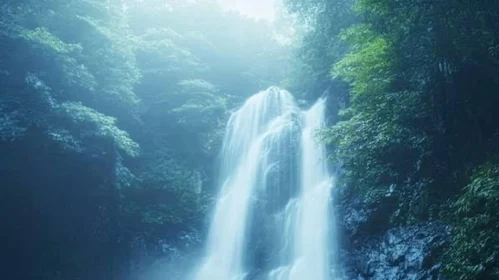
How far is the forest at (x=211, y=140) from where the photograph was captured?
343 inches

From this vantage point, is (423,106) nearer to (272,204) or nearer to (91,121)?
(272,204)

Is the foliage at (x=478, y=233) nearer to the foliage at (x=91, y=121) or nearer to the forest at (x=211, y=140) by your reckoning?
the forest at (x=211, y=140)

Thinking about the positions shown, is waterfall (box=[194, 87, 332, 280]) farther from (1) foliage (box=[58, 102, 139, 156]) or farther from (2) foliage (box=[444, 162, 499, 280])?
(2) foliage (box=[444, 162, 499, 280])

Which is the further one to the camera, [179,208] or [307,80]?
[307,80]

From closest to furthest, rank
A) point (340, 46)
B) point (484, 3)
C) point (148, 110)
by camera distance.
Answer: point (484, 3) < point (340, 46) < point (148, 110)

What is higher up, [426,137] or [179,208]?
[179,208]

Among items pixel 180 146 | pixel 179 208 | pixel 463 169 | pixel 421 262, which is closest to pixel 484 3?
pixel 463 169

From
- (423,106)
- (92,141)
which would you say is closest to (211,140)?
(92,141)

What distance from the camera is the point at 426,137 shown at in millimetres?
9164

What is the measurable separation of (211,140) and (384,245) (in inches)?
415

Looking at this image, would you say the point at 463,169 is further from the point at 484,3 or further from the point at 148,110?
the point at 148,110

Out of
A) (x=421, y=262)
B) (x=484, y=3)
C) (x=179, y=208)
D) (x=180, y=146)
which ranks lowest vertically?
(x=421, y=262)

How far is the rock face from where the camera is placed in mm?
9078

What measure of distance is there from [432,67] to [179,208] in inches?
440
